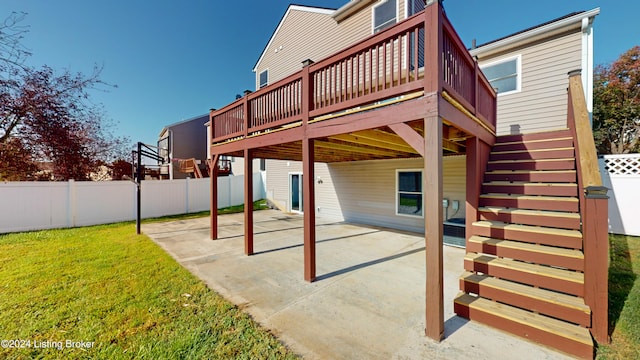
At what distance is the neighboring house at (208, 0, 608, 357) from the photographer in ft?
7.81

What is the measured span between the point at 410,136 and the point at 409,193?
4.89 m

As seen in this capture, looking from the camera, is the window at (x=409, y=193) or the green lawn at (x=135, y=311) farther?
the window at (x=409, y=193)

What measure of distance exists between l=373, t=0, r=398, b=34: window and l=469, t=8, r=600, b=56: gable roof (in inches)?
107

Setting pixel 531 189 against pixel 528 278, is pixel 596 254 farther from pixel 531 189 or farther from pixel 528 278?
pixel 531 189

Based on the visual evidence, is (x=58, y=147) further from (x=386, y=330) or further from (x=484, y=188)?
(x=484, y=188)

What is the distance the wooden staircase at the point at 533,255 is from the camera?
227cm

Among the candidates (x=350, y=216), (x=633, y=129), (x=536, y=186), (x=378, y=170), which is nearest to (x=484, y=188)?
(x=536, y=186)

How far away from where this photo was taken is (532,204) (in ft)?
10.4

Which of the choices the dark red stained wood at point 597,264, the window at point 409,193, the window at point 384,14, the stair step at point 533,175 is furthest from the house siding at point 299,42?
the dark red stained wood at point 597,264

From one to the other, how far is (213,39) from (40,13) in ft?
26.8

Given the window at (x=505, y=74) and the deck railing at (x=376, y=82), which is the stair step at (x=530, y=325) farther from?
the window at (x=505, y=74)

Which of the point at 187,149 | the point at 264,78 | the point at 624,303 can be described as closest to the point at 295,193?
Answer: the point at 264,78

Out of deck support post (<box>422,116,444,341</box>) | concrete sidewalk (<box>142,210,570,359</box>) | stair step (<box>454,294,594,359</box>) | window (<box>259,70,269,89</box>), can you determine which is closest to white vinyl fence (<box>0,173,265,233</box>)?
concrete sidewalk (<box>142,210,570,359</box>)

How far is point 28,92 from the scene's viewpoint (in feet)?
25.4
